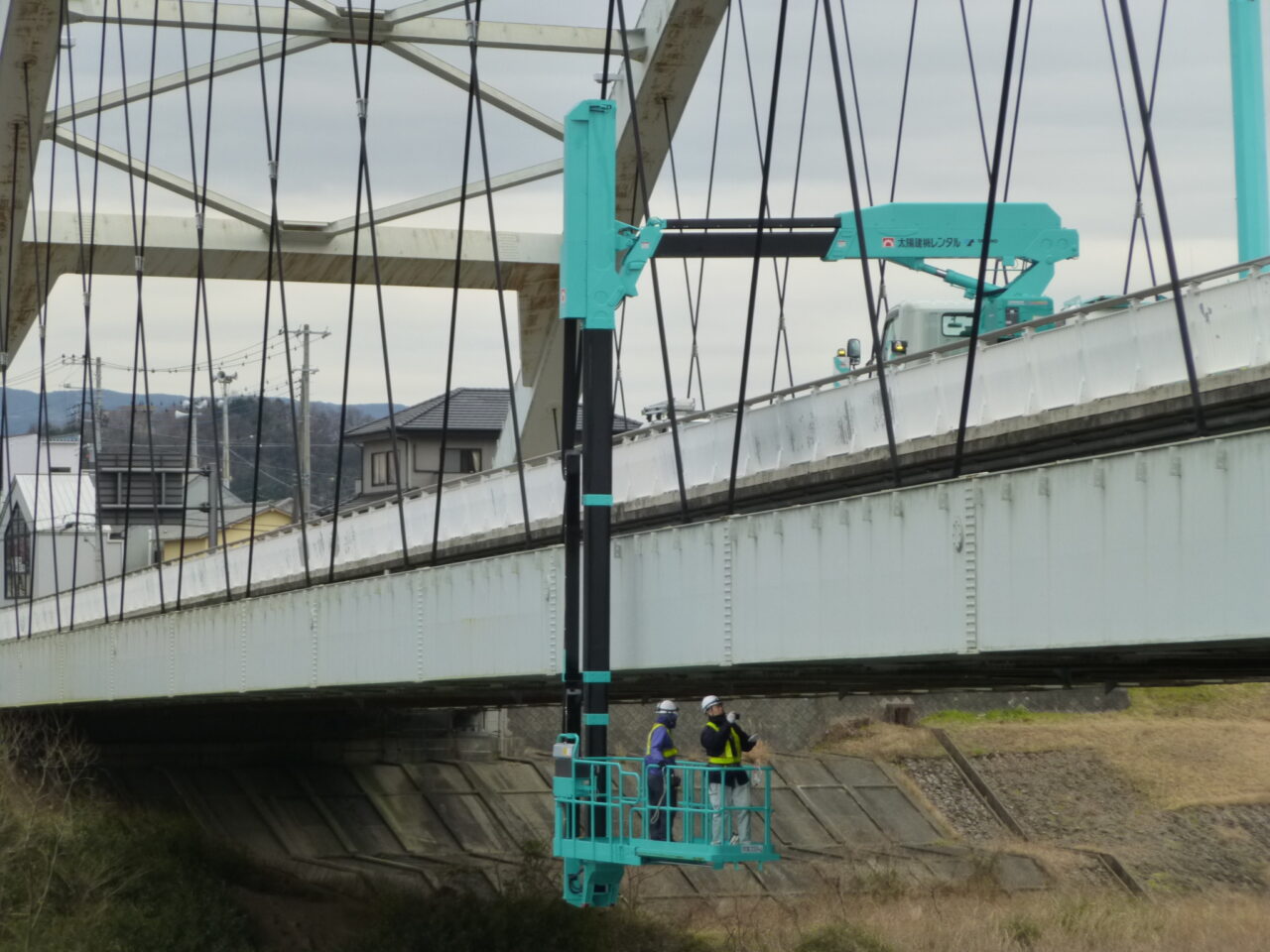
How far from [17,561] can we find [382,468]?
16.3 m

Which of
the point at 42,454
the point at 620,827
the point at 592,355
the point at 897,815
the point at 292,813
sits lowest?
the point at 897,815

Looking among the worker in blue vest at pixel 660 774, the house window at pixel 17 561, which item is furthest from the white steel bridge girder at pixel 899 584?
the house window at pixel 17 561

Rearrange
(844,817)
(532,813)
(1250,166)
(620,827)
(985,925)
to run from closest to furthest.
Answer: (620,827), (1250,166), (985,925), (532,813), (844,817)

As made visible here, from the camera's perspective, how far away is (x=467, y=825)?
4919cm

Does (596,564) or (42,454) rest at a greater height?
(42,454)

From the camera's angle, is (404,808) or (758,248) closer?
(758,248)

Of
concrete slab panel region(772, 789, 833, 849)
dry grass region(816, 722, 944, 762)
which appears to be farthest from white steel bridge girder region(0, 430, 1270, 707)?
dry grass region(816, 722, 944, 762)

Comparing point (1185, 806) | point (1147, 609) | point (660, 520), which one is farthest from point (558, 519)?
point (1185, 806)

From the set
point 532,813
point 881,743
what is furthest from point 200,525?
point 881,743

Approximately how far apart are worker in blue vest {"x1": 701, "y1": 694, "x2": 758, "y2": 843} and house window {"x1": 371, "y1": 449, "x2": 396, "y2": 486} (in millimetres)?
57503

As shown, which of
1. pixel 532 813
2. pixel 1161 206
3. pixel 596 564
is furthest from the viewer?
pixel 532 813

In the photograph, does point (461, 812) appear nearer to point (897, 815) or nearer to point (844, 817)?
point (844, 817)

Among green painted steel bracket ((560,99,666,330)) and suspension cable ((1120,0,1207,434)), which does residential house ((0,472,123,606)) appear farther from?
suspension cable ((1120,0,1207,434))

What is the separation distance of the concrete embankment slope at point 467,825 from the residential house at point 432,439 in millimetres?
18991
